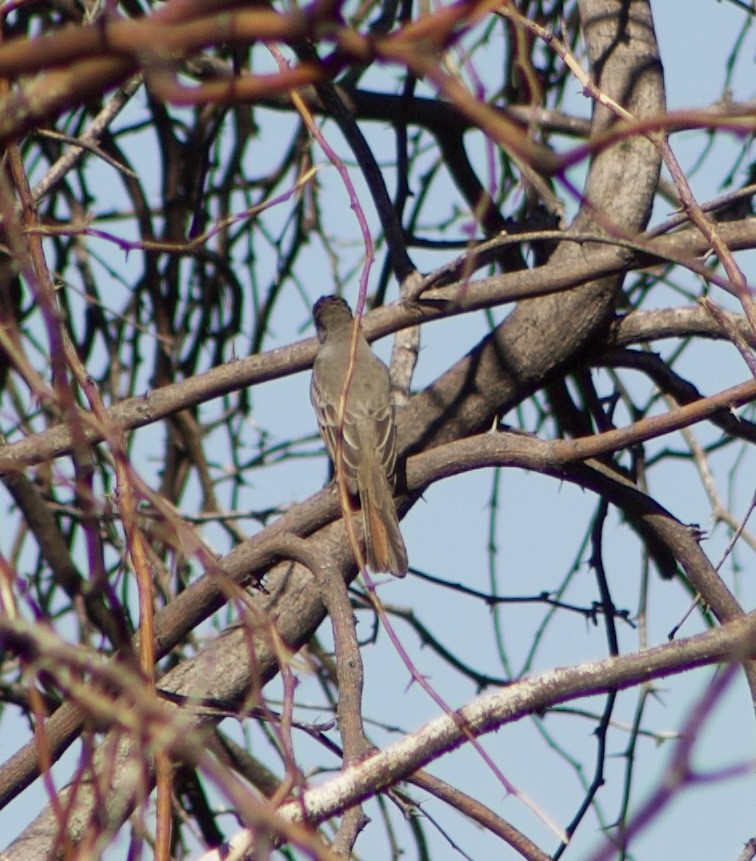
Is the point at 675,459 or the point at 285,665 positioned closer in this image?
the point at 285,665

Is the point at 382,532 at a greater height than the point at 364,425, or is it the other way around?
the point at 364,425

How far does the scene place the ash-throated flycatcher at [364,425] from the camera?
5.03 meters

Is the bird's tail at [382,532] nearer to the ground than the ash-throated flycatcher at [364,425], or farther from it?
nearer to the ground

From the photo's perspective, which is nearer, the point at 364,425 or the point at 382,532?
the point at 382,532

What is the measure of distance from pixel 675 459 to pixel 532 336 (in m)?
0.92

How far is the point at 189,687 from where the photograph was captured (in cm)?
391

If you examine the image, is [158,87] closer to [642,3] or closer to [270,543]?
[270,543]

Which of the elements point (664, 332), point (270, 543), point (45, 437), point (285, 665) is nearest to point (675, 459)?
point (664, 332)

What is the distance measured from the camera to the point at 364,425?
18.4 ft

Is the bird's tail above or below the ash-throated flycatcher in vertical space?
below

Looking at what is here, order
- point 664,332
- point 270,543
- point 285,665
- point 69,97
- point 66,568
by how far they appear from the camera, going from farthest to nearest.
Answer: point 66,568, point 664,332, point 270,543, point 285,665, point 69,97

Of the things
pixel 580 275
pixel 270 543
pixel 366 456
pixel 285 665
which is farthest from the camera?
pixel 366 456

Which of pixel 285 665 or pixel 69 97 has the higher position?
pixel 285 665

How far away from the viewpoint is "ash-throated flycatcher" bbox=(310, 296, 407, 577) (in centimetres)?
503
